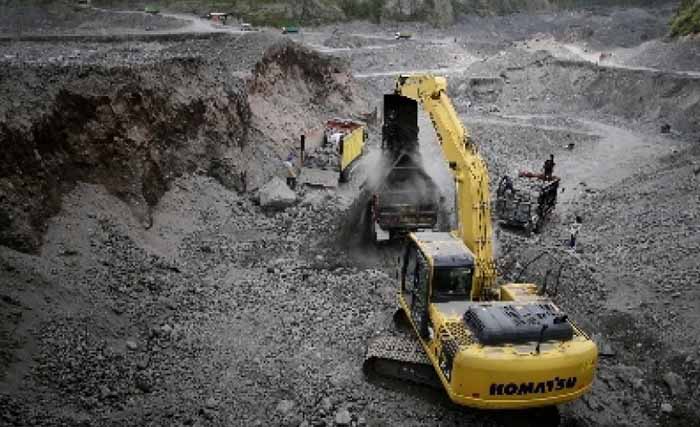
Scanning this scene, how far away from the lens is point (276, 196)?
65.2 ft

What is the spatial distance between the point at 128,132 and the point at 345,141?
8178 millimetres

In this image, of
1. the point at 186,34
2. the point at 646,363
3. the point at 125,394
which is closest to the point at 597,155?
the point at 646,363

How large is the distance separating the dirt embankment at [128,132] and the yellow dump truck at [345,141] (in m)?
1.52

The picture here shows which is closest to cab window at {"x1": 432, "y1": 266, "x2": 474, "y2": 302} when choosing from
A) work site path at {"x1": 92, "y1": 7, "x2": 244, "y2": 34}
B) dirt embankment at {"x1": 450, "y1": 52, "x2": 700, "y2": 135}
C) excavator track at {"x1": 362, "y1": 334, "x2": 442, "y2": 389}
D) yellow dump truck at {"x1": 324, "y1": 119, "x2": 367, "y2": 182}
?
excavator track at {"x1": 362, "y1": 334, "x2": 442, "y2": 389}

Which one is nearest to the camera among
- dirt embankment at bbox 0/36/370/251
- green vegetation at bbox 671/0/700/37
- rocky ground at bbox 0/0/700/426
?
rocky ground at bbox 0/0/700/426

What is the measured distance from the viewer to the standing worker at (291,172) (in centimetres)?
2176

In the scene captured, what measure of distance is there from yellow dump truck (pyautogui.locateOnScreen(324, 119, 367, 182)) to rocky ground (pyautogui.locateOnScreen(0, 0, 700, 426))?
66 centimetres

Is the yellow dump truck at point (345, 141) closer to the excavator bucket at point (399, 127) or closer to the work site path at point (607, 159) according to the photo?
the excavator bucket at point (399, 127)

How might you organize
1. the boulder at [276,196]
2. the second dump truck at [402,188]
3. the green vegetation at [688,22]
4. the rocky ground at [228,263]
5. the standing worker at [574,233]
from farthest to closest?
the green vegetation at [688,22]
the boulder at [276,196]
the standing worker at [574,233]
the second dump truck at [402,188]
the rocky ground at [228,263]

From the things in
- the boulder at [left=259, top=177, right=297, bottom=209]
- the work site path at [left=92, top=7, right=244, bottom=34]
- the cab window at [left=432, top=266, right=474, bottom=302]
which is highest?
the work site path at [left=92, top=7, right=244, bottom=34]

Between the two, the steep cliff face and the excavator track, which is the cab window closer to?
the excavator track

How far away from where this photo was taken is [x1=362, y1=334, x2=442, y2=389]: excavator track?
11.4 m

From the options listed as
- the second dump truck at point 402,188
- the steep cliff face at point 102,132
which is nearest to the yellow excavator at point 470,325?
the second dump truck at point 402,188

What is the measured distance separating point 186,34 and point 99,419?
2893cm
